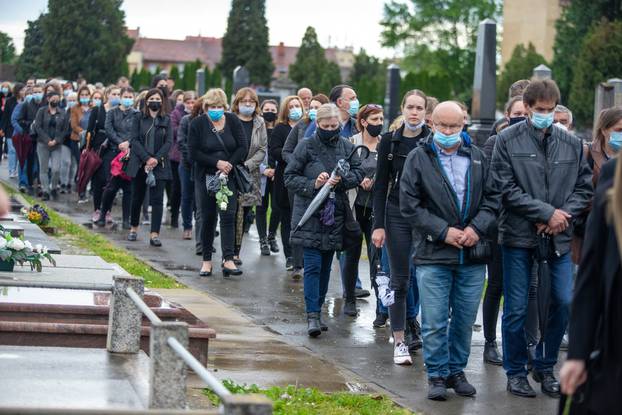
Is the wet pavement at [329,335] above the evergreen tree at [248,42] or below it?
below

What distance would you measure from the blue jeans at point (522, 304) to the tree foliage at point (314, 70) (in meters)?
79.9

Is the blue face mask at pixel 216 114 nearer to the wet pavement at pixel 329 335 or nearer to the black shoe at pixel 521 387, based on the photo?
the wet pavement at pixel 329 335

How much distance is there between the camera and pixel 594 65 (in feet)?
153

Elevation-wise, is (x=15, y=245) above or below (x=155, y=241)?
above

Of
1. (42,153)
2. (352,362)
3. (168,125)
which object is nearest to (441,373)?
(352,362)

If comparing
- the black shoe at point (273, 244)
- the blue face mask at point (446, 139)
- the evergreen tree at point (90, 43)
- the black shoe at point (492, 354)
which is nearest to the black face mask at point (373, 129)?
the black shoe at point (492, 354)

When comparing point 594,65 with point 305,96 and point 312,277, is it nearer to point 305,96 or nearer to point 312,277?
point 305,96

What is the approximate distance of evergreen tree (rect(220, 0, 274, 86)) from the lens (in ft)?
319

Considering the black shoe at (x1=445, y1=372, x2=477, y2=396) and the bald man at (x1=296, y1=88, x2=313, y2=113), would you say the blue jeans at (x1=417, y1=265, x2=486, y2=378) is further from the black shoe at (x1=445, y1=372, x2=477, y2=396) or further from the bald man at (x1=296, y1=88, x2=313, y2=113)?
the bald man at (x1=296, y1=88, x2=313, y2=113)

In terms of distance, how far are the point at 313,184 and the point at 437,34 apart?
80.0 meters

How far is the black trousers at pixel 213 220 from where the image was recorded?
45.0ft

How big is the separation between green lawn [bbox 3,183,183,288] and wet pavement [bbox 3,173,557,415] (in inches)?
8.8

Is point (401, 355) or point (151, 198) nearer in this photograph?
point (401, 355)

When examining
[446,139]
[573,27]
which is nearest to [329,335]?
[446,139]
